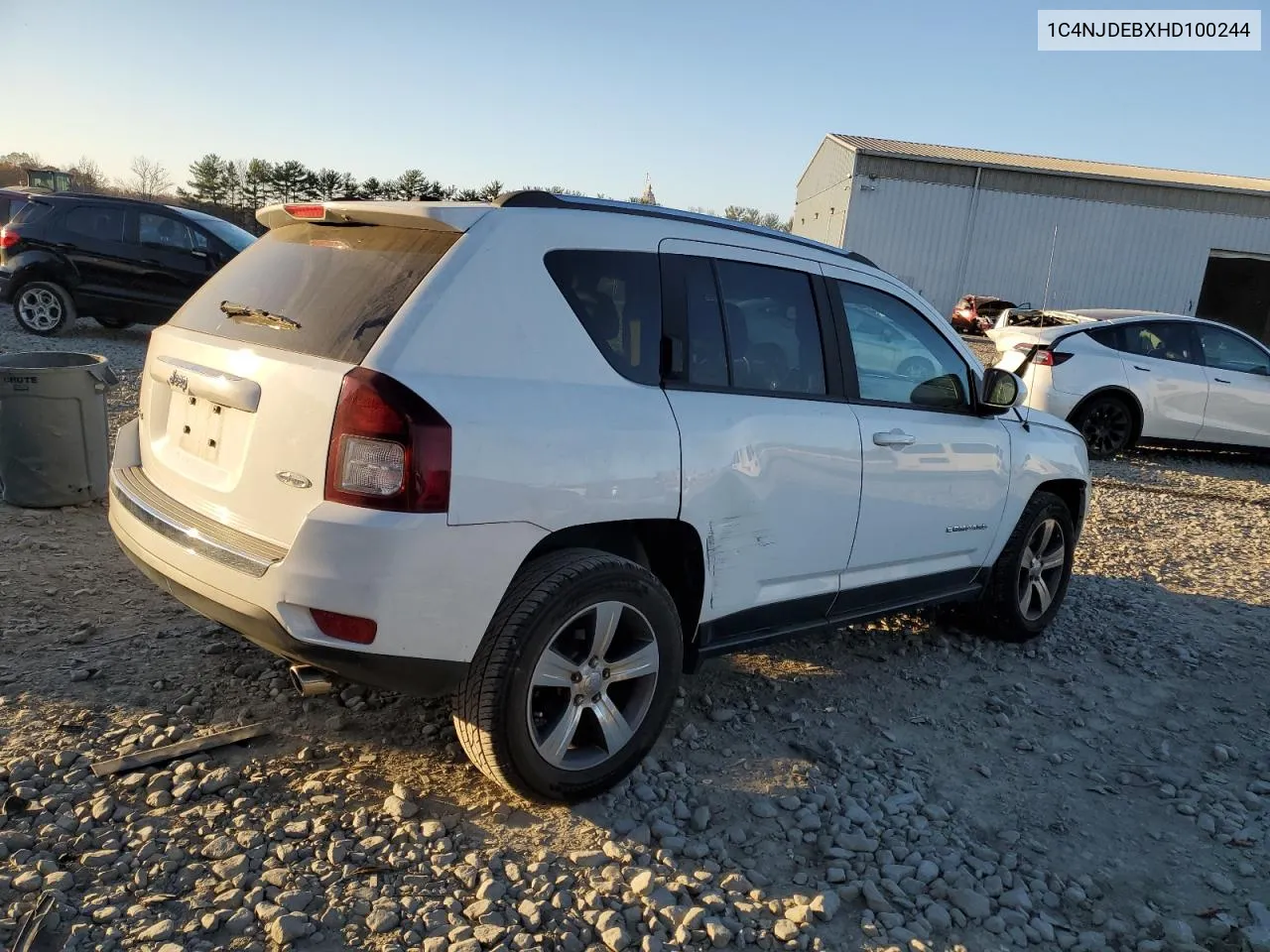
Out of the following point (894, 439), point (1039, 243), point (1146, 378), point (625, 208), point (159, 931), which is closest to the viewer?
point (159, 931)

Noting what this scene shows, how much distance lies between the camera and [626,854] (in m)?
2.84

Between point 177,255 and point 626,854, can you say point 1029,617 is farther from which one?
point 177,255

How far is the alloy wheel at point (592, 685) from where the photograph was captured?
296 cm

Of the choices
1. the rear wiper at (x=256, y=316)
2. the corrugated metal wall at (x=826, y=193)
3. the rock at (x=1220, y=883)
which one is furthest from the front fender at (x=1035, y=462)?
the corrugated metal wall at (x=826, y=193)

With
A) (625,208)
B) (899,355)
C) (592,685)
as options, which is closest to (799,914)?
(592,685)

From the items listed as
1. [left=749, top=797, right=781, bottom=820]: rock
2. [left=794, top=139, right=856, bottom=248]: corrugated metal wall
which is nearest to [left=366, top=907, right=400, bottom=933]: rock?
[left=749, top=797, right=781, bottom=820]: rock

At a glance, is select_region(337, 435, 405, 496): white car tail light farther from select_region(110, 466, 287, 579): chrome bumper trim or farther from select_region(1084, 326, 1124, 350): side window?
select_region(1084, 326, 1124, 350): side window

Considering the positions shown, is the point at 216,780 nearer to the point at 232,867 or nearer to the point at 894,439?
the point at 232,867

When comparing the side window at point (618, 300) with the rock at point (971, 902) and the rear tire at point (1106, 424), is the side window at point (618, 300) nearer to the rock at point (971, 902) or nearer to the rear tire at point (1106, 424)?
the rock at point (971, 902)

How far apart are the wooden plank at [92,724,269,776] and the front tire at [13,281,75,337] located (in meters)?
10.8

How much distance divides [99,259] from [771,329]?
11.3 meters

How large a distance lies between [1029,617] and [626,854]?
3.02m

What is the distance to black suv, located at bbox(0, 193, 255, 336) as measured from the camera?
11750 millimetres

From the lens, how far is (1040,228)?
28969 mm
